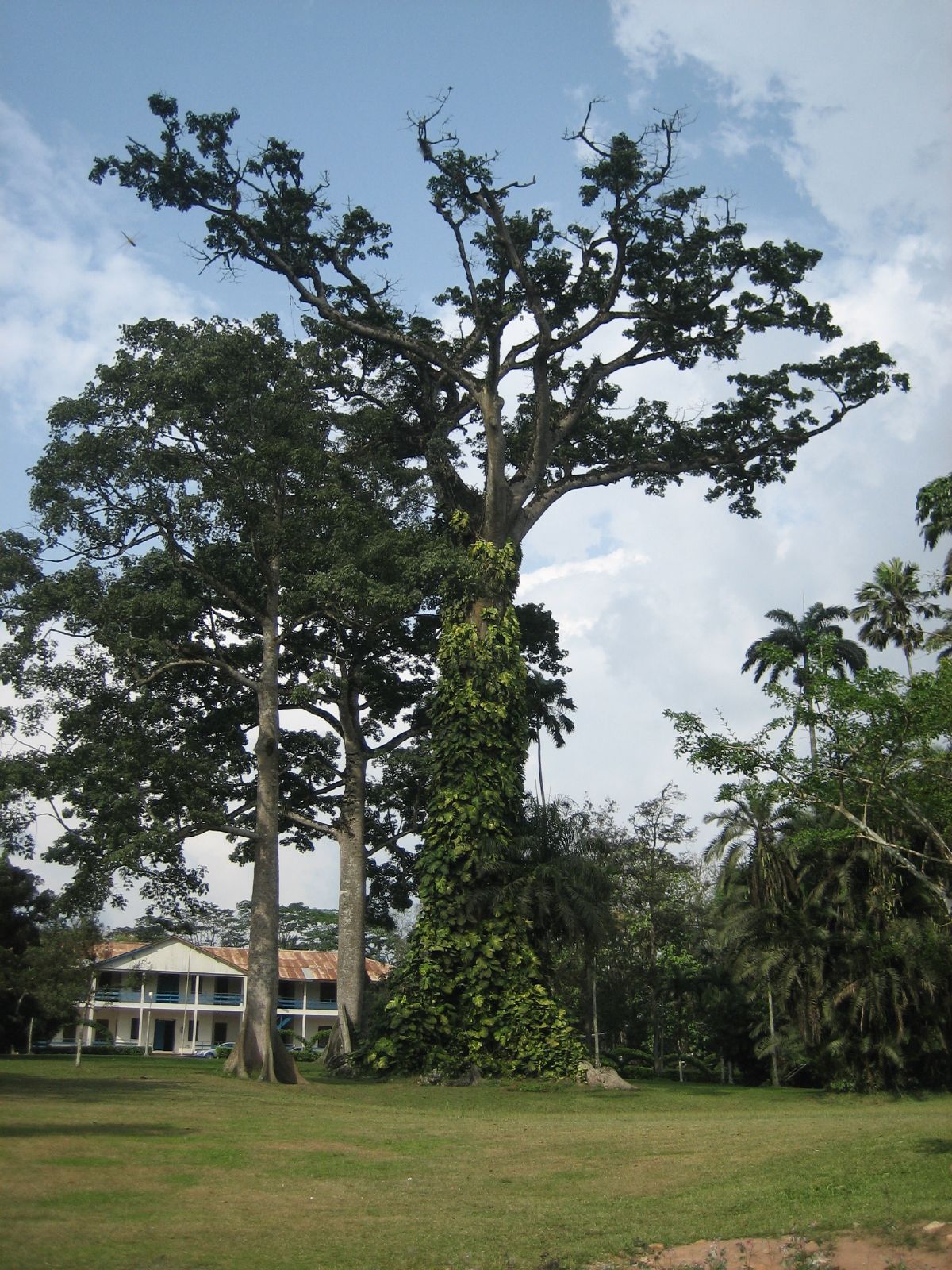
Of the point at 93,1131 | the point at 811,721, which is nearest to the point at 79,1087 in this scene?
the point at 93,1131

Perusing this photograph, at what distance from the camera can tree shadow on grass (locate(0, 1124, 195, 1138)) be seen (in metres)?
12.9

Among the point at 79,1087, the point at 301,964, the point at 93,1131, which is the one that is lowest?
the point at 93,1131

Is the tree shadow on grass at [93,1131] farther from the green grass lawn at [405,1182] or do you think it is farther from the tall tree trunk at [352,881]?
the tall tree trunk at [352,881]

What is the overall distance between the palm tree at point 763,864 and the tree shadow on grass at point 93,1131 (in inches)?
606

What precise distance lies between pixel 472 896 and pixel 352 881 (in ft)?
Result: 24.2

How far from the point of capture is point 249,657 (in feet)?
108

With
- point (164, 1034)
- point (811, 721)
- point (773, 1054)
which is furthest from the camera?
point (164, 1034)

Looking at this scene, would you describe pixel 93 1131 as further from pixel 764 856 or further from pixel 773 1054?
pixel 773 1054

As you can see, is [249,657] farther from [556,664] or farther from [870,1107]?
[870,1107]

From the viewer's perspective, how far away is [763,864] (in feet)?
107

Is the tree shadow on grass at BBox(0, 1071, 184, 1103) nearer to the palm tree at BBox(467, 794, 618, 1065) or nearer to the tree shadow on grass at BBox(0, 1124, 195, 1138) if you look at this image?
the tree shadow on grass at BBox(0, 1124, 195, 1138)

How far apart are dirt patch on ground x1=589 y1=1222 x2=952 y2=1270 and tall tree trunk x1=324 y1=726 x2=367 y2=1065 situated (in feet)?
78.9

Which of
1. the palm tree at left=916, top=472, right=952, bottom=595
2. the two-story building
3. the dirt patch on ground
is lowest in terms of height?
the dirt patch on ground

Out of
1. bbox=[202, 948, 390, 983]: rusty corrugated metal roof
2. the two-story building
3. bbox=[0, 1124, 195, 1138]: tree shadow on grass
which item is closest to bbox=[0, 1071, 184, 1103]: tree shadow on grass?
bbox=[0, 1124, 195, 1138]: tree shadow on grass
